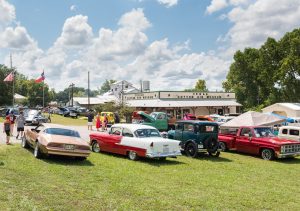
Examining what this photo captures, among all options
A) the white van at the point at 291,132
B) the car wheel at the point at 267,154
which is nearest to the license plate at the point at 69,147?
the car wheel at the point at 267,154

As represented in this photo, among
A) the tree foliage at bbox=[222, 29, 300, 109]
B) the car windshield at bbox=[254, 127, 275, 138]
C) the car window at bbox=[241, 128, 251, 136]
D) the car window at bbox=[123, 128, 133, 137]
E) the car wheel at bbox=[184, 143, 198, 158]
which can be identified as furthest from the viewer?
the tree foliage at bbox=[222, 29, 300, 109]

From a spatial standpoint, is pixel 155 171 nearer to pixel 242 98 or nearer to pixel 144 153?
pixel 144 153

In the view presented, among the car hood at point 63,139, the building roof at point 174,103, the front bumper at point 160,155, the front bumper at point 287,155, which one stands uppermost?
the building roof at point 174,103

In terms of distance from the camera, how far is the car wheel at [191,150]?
56.6 ft

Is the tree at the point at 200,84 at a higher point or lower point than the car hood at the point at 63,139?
higher

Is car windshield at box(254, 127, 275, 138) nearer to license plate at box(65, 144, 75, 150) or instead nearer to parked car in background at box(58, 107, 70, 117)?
license plate at box(65, 144, 75, 150)

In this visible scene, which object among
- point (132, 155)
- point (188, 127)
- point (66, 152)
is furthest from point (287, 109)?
point (66, 152)

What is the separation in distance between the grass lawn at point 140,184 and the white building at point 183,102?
38.4 metres

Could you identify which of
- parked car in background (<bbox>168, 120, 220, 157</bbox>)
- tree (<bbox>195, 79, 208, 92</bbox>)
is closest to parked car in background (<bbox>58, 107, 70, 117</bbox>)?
parked car in background (<bbox>168, 120, 220, 157</bbox>)

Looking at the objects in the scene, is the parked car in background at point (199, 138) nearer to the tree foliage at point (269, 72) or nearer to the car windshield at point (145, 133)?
the car windshield at point (145, 133)

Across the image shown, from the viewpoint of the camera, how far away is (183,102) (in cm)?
5738

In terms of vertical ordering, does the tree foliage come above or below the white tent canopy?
above

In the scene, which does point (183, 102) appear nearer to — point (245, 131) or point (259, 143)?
point (245, 131)

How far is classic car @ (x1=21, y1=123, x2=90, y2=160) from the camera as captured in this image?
13.6 metres
